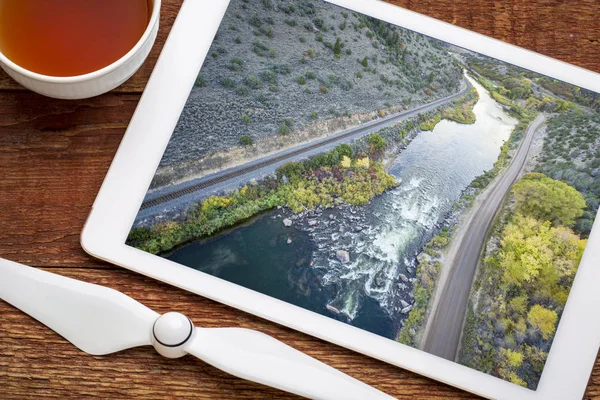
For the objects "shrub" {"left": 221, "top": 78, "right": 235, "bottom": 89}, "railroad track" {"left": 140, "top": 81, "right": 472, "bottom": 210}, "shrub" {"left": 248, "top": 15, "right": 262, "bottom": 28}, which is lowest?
"railroad track" {"left": 140, "top": 81, "right": 472, "bottom": 210}

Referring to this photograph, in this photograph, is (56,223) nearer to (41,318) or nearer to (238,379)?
(41,318)

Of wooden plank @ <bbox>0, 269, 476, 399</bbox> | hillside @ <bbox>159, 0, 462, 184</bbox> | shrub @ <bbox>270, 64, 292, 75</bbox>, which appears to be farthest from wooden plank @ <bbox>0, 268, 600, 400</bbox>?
shrub @ <bbox>270, 64, 292, 75</bbox>

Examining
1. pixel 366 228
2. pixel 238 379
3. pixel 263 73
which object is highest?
pixel 263 73

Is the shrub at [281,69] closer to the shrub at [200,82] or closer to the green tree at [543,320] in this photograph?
the shrub at [200,82]

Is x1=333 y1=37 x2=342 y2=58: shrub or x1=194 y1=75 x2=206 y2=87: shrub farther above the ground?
x1=333 y1=37 x2=342 y2=58: shrub

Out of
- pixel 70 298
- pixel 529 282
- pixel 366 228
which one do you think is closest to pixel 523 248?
pixel 529 282

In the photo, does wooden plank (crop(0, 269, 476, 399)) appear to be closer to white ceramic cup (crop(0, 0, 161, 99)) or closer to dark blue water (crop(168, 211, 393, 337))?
dark blue water (crop(168, 211, 393, 337))
